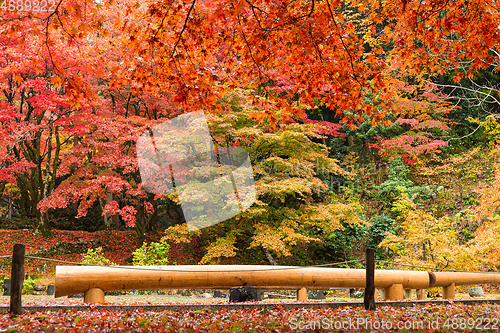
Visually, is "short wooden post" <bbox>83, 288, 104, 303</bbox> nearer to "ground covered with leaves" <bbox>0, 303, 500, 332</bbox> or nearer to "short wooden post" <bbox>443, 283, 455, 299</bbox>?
"ground covered with leaves" <bbox>0, 303, 500, 332</bbox>

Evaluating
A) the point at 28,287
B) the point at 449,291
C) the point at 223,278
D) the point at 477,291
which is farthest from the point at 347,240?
the point at 28,287

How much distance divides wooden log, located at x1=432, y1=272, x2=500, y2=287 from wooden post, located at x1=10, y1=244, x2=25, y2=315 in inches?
281

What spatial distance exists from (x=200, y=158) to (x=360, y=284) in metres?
7.89

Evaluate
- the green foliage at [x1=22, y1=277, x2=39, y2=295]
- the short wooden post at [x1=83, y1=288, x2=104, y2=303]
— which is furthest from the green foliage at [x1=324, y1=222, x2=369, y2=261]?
the short wooden post at [x1=83, y1=288, x2=104, y2=303]

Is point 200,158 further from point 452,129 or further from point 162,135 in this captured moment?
point 452,129

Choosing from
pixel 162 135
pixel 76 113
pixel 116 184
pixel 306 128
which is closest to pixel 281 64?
pixel 306 128

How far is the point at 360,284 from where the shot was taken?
6.44m

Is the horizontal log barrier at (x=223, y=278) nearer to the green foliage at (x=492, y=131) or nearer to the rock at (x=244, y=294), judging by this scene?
the rock at (x=244, y=294)

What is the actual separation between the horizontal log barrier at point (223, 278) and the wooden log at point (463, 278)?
0.07ft

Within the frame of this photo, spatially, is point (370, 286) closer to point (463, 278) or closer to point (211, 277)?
point (211, 277)

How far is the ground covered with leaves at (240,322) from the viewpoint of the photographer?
3521 mm

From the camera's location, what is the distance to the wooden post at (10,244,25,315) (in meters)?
4.15

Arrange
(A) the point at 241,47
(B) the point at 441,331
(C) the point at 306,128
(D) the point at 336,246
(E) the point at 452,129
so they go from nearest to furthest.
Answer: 1. (B) the point at 441,331
2. (A) the point at 241,47
3. (C) the point at 306,128
4. (D) the point at 336,246
5. (E) the point at 452,129

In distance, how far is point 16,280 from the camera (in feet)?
13.7
